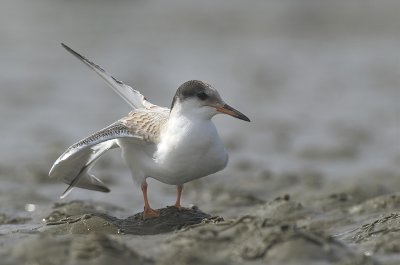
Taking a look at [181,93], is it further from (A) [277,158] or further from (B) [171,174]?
(A) [277,158]

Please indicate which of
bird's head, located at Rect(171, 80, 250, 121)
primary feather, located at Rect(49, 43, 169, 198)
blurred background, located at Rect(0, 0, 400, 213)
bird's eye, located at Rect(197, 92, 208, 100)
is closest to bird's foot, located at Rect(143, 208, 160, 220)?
primary feather, located at Rect(49, 43, 169, 198)

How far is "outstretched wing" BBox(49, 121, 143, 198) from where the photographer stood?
282 inches

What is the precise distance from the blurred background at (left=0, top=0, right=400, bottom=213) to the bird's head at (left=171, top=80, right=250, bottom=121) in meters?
2.87

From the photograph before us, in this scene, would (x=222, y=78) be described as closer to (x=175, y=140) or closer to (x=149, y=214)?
(x=149, y=214)

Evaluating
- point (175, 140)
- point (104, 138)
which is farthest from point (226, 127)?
point (175, 140)

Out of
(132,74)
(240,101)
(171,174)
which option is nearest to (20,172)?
(171,174)

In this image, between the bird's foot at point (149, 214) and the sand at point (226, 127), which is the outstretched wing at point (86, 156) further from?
the bird's foot at point (149, 214)

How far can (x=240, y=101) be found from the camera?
671 inches

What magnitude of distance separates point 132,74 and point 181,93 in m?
13.0

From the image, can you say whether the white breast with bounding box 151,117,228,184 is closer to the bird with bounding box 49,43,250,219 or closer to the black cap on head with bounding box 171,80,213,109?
the bird with bounding box 49,43,250,219

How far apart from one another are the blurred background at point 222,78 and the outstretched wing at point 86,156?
1.37 m

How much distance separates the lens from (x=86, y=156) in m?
7.91

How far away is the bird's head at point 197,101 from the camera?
7074 millimetres

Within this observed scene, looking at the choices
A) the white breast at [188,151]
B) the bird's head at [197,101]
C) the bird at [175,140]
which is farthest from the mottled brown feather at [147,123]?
the bird's head at [197,101]
